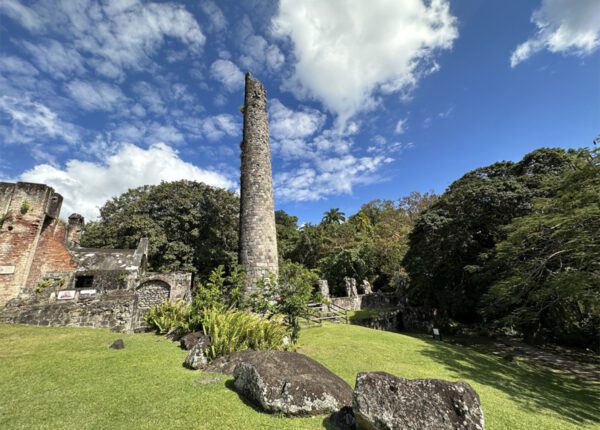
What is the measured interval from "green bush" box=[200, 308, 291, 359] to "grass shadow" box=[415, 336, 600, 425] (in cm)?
520

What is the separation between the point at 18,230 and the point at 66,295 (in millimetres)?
4147

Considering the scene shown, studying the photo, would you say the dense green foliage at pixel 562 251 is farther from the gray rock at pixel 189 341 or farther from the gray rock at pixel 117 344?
the gray rock at pixel 117 344

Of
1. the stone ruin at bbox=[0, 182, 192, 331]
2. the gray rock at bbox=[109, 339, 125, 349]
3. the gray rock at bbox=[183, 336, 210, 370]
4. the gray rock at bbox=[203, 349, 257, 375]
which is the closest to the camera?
the gray rock at bbox=[203, 349, 257, 375]

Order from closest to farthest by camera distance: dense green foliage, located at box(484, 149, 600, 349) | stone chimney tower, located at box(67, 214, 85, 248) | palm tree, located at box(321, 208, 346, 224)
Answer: dense green foliage, located at box(484, 149, 600, 349) < stone chimney tower, located at box(67, 214, 85, 248) < palm tree, located at box(321, 208, 346, 224)

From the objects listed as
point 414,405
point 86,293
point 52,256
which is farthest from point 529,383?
point 52,256

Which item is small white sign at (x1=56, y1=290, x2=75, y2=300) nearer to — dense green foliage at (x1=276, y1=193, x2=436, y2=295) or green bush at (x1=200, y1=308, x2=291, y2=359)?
green bush at (x1=200, y1=308, x2=291, y2=359)

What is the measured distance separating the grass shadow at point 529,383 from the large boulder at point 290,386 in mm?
4722

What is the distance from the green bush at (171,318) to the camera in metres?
9.13

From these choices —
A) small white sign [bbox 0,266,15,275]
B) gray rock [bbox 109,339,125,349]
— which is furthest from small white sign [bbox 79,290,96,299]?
gray rock [bbox 109,339,125,349]

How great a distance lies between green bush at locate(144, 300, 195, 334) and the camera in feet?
29.9

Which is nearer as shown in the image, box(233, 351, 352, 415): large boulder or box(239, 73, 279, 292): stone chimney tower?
box(233, 351, 352, 415): large boulder

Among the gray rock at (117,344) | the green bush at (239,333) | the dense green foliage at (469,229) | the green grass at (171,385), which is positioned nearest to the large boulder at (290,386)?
the green grass at (171,385)

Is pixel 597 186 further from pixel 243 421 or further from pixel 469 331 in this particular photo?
pixel 469 331

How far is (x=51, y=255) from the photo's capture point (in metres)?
12.8
